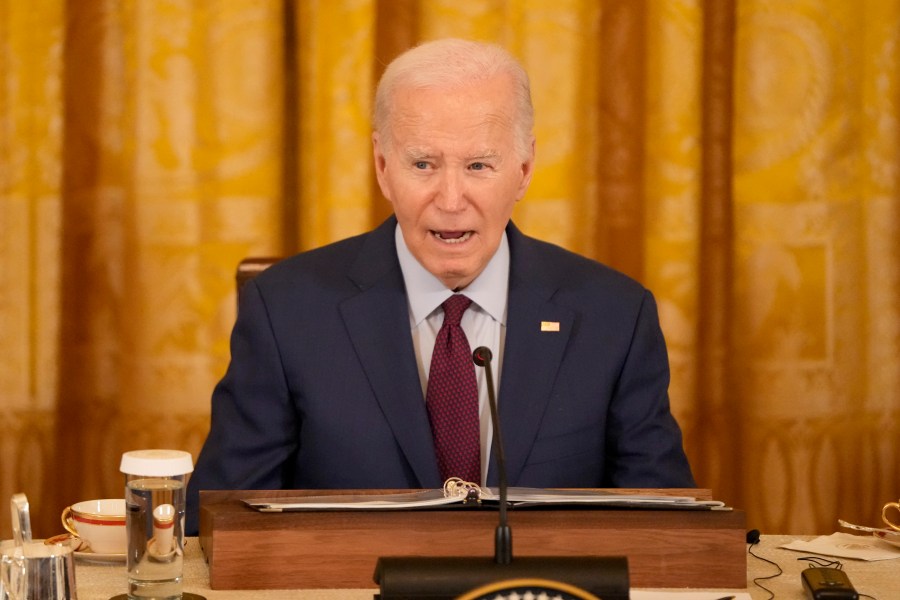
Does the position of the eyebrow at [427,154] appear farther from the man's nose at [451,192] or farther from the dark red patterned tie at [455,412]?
the dark red patterned tie at [455,412]

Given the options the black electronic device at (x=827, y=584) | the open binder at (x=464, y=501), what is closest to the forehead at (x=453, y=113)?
the open binder at (x=464, y=501)

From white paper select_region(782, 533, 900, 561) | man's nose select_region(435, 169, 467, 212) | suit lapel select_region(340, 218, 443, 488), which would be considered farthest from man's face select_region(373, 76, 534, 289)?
white paper select_region(782, 533, 900, 561)

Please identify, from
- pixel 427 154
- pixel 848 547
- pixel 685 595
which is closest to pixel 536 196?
pixel 427 154

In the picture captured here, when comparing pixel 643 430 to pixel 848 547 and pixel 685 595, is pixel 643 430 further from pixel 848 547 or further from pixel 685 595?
pixel 685 595

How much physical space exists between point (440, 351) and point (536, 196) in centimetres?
111

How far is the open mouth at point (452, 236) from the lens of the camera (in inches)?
87.8

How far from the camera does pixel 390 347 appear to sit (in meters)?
2.25

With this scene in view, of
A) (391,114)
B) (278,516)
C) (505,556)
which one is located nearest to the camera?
(505,556)

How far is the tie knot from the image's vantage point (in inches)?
89.1

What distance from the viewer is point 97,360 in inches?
126

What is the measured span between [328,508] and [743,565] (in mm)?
541

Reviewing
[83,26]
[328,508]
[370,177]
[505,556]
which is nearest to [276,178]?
[370,177]

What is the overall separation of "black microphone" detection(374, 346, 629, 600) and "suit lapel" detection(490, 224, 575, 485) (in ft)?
2.97

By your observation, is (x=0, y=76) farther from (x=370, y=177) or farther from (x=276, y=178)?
(x=370, y=177)
